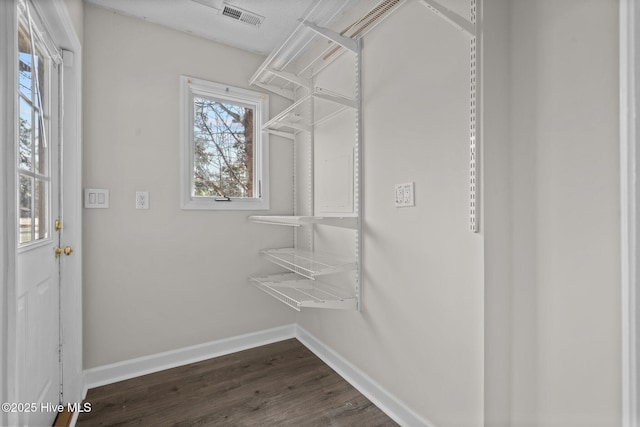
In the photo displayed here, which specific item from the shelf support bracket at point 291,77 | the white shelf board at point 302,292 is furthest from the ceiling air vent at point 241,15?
the white shelf board at point 302,292

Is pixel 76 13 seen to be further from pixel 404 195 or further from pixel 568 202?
pixel 568 202

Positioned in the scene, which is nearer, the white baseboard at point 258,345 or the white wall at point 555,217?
the white wall at point 555,217

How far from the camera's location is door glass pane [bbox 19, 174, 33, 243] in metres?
1.18

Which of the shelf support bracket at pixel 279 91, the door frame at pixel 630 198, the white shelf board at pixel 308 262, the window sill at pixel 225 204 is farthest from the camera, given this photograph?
the shelf support bracket at pixel 279 91

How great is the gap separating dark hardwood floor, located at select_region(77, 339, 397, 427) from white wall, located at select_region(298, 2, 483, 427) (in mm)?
265

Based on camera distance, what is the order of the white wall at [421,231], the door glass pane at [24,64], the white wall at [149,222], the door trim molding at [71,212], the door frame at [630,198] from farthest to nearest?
the white wall at [149,222], the door trim molding at [71,212], the white wall at [421,231], the door glass pane at [24,64], the door frame at [630,198]

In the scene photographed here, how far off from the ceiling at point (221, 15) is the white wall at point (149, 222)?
0.24ft

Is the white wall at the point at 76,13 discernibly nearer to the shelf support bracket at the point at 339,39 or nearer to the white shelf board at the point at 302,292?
the shelf support bracket at the point at 339,39

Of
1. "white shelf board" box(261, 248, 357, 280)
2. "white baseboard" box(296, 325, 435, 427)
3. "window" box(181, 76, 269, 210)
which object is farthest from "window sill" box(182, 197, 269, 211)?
"white baseboard" box(296, 325, 435, 427)

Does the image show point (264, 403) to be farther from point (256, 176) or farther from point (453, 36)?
point (453, 36)

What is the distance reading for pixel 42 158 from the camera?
4.68 feet

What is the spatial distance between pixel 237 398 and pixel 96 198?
147cm

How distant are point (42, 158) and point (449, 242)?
6.21 feet

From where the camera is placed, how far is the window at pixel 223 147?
7.25 ft
